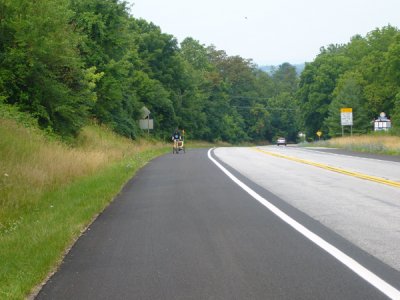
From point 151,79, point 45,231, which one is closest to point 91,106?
point 45,231

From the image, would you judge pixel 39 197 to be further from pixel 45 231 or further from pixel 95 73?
pixel 95 73

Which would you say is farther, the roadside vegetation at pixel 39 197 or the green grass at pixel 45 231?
the roadside vegetation at pixel 39 197

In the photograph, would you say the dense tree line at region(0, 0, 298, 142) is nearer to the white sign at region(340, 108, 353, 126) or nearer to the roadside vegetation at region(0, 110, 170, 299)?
the roadside vegetation at region(0, 110, 170, 299)

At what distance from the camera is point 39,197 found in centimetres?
1315

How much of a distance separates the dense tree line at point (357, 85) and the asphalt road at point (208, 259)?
69167 mm

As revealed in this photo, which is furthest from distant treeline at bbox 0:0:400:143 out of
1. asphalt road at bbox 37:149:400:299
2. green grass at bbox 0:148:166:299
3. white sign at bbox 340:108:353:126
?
white sign at bbox 340:108:353:126

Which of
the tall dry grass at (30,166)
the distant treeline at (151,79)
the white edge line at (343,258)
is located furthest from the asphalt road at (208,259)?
the distant treeline at (151,79)

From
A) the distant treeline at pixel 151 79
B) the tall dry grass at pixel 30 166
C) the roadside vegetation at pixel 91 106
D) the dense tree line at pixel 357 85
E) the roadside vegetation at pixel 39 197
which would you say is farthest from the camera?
the dense tree line at pixel 357 85

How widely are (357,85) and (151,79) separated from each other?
35.1 metres

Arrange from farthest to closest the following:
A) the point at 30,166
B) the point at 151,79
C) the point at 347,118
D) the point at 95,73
A: the point at 151,79 < the point at 347,118 < the point at 95,73 < the point at 30,166

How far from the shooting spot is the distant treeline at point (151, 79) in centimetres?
2345

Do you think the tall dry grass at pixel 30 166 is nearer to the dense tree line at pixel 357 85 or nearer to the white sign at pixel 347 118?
the white sign at pixel 347 118

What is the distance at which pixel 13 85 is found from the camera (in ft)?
76.3

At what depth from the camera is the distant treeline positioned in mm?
23453
